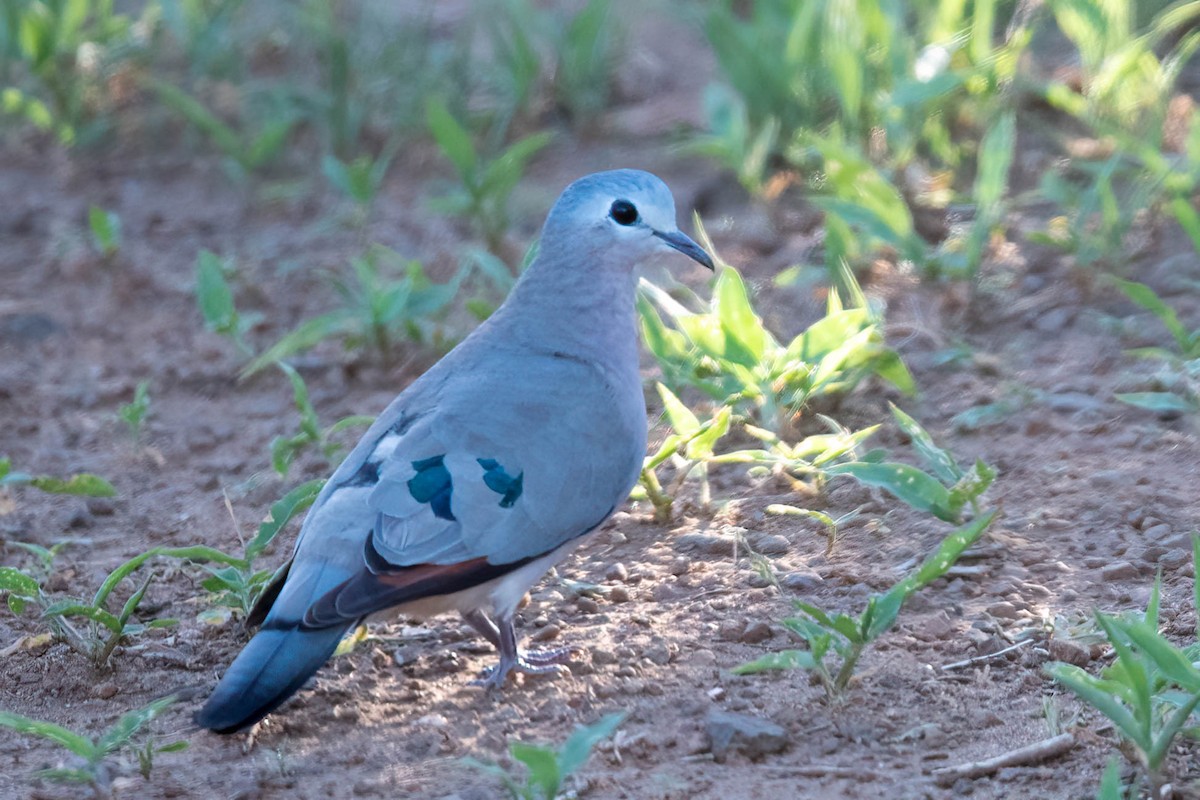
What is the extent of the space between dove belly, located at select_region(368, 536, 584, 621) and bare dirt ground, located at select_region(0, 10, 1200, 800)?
0.63 ft

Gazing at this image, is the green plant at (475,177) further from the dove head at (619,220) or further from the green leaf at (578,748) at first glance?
the green leaf at (578,748)

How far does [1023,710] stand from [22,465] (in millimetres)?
3047

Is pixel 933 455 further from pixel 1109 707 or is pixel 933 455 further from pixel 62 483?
pixel 62 483

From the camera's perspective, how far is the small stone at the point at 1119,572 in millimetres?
3316

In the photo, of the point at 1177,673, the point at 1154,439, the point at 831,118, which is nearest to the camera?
the point at 1177,673

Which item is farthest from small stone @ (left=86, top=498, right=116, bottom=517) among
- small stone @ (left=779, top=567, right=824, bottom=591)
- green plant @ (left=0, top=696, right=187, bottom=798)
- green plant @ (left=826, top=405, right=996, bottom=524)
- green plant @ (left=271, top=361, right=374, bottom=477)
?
green plant @ (left=826, top=405, right=996, bottom=524)

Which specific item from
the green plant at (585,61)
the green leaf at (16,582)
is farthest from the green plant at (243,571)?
the green plant at (585,61)

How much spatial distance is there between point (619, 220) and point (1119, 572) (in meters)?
1.40

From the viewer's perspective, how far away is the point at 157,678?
130 inches

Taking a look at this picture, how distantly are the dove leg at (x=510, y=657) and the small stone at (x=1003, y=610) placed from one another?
3.04ft

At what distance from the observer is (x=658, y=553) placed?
3664 mm

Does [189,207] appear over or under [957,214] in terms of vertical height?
under

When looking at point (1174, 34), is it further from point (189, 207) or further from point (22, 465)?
point (22, 465)

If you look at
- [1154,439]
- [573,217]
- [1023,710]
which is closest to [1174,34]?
[1154,439]
